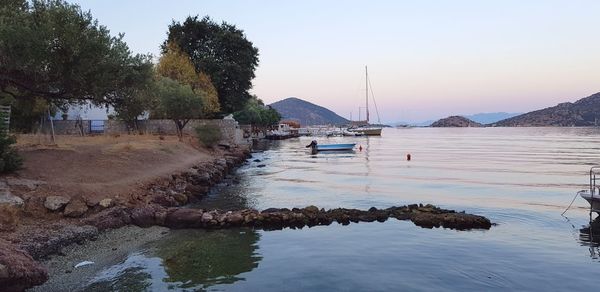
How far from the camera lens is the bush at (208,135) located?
52.5 m

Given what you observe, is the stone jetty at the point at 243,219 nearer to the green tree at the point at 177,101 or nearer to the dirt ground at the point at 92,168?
the dirt ground at the point at 92,168

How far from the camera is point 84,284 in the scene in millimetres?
11875

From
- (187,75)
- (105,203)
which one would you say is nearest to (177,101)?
(187,75)

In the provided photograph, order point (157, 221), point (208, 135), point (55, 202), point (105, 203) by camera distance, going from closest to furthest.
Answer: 1. point (55, 202)
2. point (105, 203)
3. point (157, 221)
4. point (208, 135)

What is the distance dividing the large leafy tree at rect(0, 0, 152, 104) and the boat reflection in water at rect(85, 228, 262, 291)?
30.0 feet

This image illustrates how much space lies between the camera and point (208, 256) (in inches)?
576

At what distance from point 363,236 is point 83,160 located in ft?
49.2

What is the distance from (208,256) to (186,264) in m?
0.98

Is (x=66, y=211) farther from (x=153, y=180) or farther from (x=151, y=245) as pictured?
(x=153, y=180)

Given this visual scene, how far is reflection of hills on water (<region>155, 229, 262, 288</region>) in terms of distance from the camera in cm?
1271

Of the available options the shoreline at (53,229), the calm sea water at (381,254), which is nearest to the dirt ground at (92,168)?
the shoreline at (53,229)

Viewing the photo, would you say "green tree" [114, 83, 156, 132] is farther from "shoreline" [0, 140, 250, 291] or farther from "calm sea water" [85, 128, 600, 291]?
"calm sea water" [85, 128, 600, 291]

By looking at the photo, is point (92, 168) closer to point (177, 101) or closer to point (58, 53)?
point (58, 53)

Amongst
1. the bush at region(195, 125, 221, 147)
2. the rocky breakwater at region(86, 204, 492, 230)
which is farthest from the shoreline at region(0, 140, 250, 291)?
the bush at region(195, 125, 221, 147)
